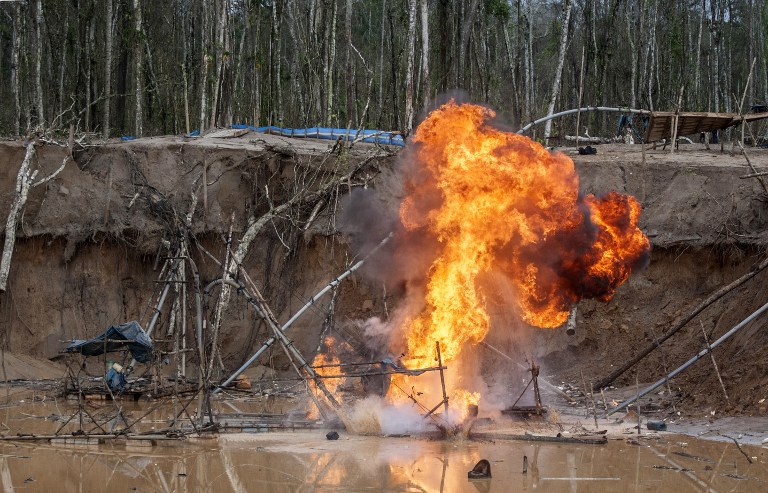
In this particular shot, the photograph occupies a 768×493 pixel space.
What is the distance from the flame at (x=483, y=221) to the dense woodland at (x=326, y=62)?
841 cm

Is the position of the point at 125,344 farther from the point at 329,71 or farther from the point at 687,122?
the point at 687,122

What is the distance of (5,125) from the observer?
38188mm

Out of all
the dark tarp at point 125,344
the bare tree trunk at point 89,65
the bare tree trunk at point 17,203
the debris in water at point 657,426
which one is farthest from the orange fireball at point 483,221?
the bare tree trunk at point 89,65

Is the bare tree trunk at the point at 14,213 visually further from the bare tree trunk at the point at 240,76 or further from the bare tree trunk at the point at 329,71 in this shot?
the bare tree trunk at the point at 240,76

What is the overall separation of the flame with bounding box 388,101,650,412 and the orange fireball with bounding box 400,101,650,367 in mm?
17

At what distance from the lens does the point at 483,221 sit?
16.5 meters

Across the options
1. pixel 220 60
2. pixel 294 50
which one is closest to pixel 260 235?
pixel 220 60

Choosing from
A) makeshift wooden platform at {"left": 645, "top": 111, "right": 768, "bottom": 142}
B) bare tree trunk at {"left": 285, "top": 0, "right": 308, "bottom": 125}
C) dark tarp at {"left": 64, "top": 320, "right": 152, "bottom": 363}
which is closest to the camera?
dark tarp at {"left": 64, "top": 320, "right": 152, "bottom": 363}

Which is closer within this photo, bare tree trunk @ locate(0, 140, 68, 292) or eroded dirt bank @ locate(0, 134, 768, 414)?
eroded dirt bank @ locate(0, 134, 768, 414)

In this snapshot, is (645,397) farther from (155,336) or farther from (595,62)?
(595,62)

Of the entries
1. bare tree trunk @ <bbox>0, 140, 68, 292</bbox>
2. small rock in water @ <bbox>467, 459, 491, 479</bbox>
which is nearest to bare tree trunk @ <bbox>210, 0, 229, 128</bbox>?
bare tree trunk @ <bbox>0, 140, 68, 292</bbox>

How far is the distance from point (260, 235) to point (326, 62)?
7936 mm

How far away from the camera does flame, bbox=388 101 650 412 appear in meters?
16.4

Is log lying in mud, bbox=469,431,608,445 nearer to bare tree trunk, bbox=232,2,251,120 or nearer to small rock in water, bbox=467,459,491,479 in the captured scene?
small rock in water, bbox=467,459,491,479
